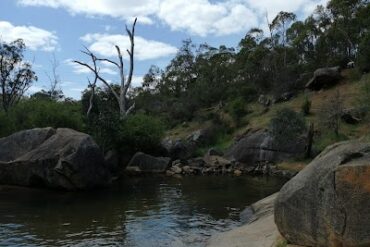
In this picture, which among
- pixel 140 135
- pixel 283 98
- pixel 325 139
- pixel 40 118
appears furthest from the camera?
pixel 283 98

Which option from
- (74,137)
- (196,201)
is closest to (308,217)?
(196,201)

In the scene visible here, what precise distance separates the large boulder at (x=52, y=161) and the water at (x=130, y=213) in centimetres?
94

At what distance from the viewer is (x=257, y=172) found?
1626 inches

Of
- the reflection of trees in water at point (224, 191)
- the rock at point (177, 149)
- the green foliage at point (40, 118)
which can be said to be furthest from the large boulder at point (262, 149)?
the green foliage at point (40, 118)

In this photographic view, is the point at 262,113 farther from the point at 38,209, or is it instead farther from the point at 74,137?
the point at 38,209

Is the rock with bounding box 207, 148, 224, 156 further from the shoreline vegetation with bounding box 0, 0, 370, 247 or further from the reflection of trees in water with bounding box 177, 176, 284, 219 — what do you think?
the reflection of trees in water with bounding box 177, 176, 284, 219

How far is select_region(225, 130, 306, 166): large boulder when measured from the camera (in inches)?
1667

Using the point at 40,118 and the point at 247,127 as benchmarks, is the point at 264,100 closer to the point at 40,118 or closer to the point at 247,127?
the point at 247,127

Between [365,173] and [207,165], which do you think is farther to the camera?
[207,165]

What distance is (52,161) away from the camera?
31438 mm

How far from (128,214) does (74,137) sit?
10.7 m

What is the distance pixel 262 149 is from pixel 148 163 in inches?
411

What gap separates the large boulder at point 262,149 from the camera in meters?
42.3

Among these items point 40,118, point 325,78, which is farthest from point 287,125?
point 325,78
